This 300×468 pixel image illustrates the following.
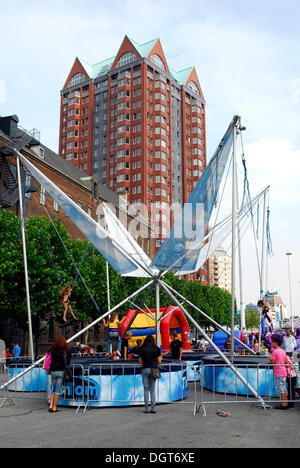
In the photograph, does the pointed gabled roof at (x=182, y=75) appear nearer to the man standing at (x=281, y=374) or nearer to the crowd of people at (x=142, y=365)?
the man standing at (x=281, y=374)

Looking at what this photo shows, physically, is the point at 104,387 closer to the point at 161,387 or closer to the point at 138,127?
the point at 161,387

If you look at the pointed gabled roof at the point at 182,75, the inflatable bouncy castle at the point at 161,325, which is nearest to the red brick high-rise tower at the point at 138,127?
the pointed gabled roof at the point at 182,75

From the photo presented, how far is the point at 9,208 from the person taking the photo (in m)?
35.1

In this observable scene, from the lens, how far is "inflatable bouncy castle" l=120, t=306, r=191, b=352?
22406 mm

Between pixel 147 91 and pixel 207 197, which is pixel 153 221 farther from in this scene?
pixel 207 197

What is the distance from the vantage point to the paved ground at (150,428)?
285 inches

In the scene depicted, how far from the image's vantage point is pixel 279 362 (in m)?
11.1

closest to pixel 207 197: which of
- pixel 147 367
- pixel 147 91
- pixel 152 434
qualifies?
pixel 147 367

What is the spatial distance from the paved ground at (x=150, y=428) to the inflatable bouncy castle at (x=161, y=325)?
1049 cm

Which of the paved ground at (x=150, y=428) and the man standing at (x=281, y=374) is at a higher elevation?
the man standing at (x=281, y=374)

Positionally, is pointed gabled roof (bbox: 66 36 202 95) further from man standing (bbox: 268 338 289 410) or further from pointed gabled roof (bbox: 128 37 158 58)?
man standing (bbox: 268 338 289 410)

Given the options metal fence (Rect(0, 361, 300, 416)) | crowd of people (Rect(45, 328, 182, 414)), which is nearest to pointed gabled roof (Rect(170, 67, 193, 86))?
metal fence (Rect(0, 361, 300, 416))

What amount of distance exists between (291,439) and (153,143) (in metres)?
80.5

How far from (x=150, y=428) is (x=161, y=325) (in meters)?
14.1
